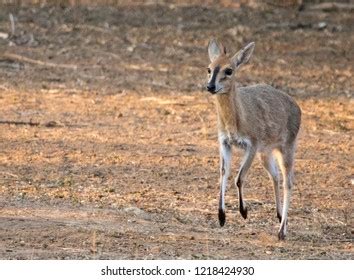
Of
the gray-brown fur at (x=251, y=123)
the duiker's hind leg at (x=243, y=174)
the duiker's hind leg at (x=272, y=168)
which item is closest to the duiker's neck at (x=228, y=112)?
the gray-brown fur at (x=251, y=123)

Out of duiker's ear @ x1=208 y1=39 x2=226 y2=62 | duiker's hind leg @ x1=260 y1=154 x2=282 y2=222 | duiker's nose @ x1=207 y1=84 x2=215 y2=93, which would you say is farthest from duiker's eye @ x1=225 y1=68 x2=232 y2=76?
duiker's hind leg @ x1=260 y1=154 x2=282 y2=222

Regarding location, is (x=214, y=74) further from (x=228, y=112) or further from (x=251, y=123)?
(x=251, y=123)

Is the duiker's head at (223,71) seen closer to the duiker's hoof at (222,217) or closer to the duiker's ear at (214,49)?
the duiker's ear at (214,49)

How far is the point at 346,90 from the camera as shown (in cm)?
1673

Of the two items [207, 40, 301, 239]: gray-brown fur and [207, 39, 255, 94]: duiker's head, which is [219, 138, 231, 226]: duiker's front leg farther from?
[207, 39, 255, 94]: duiker's head

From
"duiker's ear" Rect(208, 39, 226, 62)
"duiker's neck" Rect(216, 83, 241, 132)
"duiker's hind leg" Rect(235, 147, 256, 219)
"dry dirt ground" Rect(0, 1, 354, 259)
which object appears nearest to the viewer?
"dry dirt ground" Rect(0, 1, 354, 259)

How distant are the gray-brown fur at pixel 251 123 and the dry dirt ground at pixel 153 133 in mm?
385

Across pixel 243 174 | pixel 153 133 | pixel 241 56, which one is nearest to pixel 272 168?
pixel 243 174

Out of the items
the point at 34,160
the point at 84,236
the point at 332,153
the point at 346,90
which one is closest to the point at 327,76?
the point at 346,90

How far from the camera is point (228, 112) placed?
404 inches

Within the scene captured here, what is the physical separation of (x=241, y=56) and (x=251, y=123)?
60 centimetres

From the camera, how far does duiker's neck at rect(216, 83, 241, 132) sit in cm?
1023

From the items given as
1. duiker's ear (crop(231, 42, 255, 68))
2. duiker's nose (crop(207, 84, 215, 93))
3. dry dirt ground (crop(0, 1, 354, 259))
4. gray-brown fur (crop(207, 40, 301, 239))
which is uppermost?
duiker's ear (crop(231, 42, 255, 68))

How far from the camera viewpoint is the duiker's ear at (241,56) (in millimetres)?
10406
